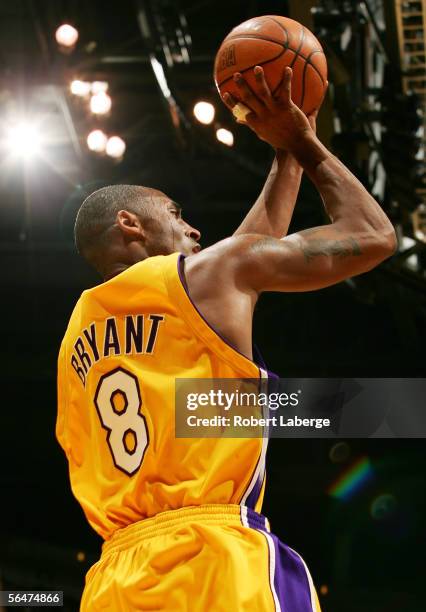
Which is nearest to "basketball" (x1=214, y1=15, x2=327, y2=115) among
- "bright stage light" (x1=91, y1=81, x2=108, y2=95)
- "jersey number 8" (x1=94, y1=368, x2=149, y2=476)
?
"jersey number 8" (x1=94, y1=368, x2=149, y2=476)

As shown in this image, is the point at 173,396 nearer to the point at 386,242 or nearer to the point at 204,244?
the point at 386,242

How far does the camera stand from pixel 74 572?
35.0 ft

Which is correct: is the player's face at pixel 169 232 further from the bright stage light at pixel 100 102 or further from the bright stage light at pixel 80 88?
the bright stage light at pixel 100 102

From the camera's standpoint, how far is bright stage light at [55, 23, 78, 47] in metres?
7.13

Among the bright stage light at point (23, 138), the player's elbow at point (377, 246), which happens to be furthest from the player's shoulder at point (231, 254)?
the bright stage light at point (23, 138)

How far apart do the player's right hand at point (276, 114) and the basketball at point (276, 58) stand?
0.05m

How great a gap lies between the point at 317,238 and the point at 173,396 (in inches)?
23.9

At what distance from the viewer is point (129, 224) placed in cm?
284

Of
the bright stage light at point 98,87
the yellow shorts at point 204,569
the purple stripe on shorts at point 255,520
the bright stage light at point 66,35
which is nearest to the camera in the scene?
the yellow shorts at point 204,569

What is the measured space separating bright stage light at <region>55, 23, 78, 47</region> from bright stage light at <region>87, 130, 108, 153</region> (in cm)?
94

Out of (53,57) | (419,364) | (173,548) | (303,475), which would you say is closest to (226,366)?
(173,548)

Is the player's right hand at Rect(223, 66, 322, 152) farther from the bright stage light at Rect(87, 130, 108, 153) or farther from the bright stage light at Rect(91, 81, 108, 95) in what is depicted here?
the bright stage light at Rect(87, 130, 108, 153)

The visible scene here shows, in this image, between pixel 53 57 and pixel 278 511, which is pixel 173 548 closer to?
pixel 53 57

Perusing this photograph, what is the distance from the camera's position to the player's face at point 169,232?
2852mm
